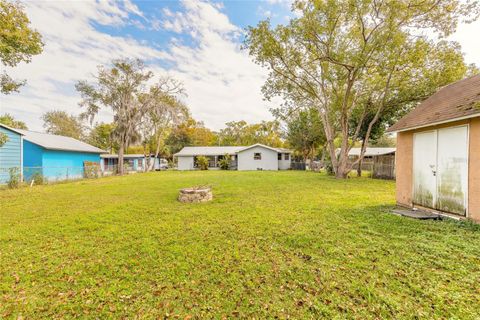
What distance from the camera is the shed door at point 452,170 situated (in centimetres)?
486

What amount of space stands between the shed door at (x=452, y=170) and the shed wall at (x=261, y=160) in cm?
2104

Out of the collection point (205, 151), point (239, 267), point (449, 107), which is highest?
point (449, 107)

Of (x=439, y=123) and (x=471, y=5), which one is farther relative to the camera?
(x=471, y=5)

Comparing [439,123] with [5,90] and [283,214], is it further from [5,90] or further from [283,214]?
[5,90]

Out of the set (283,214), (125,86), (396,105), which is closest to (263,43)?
(396,105)

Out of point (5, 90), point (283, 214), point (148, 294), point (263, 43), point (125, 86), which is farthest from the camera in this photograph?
point (125, 86)

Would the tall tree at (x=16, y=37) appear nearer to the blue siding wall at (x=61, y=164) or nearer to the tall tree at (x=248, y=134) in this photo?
the blue siding wall at (x=61, y=164)

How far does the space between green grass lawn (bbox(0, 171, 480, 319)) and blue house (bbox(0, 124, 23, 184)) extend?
10.00 m

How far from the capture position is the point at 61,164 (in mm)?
17156

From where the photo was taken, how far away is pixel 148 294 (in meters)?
2.61

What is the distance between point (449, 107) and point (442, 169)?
1715mm

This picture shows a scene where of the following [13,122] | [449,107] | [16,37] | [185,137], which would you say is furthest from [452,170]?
[13,122]

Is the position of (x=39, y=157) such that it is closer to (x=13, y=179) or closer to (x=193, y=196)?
(x=13, y=179)

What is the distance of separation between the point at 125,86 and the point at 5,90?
1287 cm
